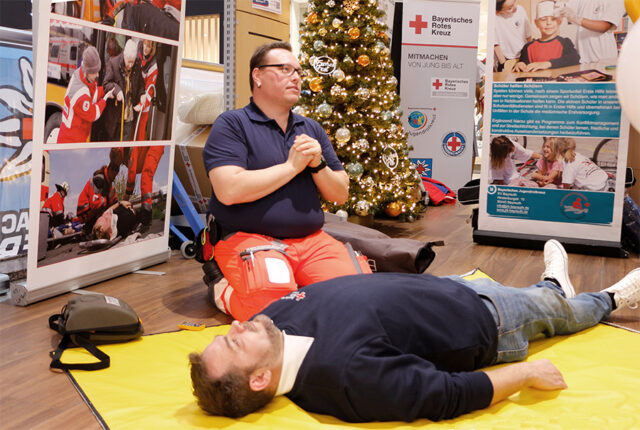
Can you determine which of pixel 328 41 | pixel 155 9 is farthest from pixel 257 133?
pixel 328 41

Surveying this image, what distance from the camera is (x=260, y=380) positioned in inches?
64.7

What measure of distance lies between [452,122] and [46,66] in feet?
18.4

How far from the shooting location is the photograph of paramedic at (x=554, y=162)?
4504 mm

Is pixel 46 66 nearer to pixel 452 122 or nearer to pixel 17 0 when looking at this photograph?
pixel 17 0

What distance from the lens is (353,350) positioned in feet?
5.32

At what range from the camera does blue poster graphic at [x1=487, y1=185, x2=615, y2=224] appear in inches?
179

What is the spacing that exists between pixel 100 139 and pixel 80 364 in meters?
1.51

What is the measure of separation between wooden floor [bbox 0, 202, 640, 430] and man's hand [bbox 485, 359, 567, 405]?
103 cm

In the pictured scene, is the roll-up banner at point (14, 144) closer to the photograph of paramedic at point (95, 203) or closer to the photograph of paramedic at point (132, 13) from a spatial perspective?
the photograph of paramedic at point (95, 203)

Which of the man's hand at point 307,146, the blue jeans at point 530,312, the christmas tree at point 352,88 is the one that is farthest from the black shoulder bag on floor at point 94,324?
the christmas tree at point 352,88

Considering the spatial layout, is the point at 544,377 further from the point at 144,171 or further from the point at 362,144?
the point at 362,144

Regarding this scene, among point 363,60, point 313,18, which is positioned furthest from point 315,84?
point 313,18

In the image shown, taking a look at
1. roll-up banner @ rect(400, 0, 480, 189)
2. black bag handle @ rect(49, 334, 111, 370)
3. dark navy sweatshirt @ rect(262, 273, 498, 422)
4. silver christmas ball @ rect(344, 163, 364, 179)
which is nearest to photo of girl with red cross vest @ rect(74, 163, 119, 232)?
black bag handle @ rect(49, 334, 111, 370)

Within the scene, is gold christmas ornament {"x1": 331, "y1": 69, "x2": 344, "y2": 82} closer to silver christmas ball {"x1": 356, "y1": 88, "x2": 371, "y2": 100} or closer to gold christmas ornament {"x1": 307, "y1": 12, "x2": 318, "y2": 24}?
silver christmas ball {"x1": 356, "y1": 88, "x2": 371, "y2": 100}
